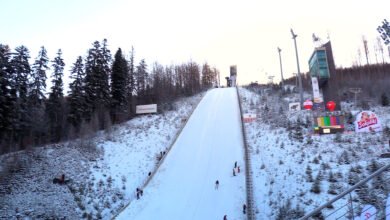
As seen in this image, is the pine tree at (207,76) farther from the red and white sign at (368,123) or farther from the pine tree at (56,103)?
the red and white sign at (368,123)

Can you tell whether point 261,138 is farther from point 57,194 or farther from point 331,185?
point 57,194

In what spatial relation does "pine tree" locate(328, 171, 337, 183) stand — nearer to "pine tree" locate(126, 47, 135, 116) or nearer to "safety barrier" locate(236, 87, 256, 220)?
"safety barrier" locate(236, 87, 256, 220)

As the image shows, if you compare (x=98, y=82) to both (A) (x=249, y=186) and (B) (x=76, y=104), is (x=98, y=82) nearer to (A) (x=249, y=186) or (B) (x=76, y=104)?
(B) (x=76, y=104)

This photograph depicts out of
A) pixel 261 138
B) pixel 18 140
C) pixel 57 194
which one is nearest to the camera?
pixel 57 194

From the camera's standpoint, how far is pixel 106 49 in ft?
146

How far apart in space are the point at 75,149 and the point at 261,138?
16421 mm

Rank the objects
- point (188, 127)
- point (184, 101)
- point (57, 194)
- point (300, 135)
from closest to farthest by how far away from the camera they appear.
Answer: point (57, 194) < point (300, 135) < point (188, 127) < point (184, 101)

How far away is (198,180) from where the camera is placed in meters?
23.8

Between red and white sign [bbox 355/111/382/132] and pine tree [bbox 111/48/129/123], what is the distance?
2794 centimetres

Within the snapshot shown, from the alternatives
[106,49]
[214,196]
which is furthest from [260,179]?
[106,49]

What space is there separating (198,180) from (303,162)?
7.77 metres

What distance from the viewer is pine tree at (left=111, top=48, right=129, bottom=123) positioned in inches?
1640

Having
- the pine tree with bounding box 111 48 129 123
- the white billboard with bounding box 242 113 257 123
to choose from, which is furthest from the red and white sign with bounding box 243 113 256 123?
the pine tree with bounding box 111 48 129 123

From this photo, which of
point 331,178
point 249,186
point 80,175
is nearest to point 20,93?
point 80,175
